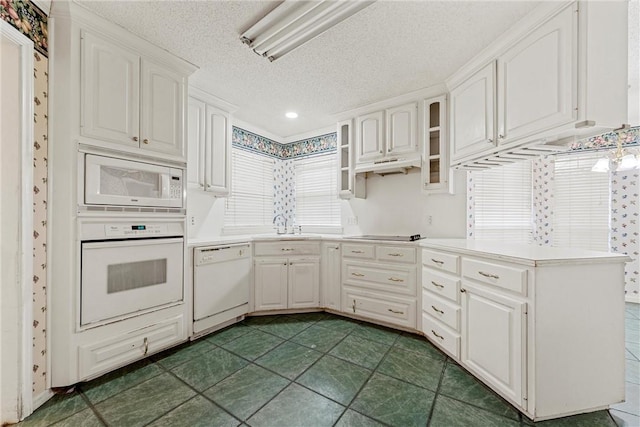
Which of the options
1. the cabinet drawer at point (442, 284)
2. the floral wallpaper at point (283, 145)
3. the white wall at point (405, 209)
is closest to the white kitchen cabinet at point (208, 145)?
the floral wallpaper at point (283, 145)

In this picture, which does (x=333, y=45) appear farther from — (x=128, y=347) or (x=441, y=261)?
(x=128, y=347)

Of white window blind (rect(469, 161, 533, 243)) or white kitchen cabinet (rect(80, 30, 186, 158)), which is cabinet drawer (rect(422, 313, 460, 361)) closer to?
white window blind (rect(469, 161, 533, 243))

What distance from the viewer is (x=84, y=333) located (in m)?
1.74

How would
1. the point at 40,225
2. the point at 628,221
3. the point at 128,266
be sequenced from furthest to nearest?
the point at 628,221, the point at 128,266, the point at 40,225

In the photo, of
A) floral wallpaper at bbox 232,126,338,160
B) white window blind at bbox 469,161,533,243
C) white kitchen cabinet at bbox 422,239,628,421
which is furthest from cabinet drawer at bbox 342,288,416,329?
floral wallpaper at bbox 232,126,338,160

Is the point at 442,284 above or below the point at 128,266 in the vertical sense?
below

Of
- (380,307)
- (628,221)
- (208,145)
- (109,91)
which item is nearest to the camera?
(109,91)

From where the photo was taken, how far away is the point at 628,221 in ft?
11.2

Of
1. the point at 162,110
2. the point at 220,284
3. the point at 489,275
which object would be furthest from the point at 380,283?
the point at 162,110

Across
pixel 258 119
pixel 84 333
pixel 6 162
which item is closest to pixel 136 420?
pixel 84 333

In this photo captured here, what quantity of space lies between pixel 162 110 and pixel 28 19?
Answer: 0.81 metres

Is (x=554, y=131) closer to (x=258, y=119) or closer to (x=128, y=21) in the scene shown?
(x=128, y=21)

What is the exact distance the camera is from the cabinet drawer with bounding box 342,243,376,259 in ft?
9.34

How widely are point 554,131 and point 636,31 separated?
3.73 ft
